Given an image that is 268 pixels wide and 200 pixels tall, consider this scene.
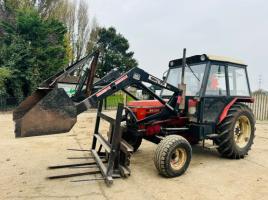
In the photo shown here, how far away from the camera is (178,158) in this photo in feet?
16.3

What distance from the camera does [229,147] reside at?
5.70 meters

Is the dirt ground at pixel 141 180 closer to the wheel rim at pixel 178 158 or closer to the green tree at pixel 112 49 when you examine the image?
the wheel rim at pixel 178 158

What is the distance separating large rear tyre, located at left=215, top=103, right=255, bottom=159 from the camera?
565 cm

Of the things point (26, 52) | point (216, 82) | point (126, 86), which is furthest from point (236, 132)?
point (26, 52)

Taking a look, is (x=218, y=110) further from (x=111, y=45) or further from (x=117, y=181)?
(x=111, y=45)

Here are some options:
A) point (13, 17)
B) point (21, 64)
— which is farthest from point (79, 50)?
point (21, 64)

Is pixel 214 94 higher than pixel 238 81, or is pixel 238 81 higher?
pixel 238 81

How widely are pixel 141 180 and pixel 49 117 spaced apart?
74.5 inches

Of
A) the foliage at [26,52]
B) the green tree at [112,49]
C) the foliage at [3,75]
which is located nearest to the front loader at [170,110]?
the foliage at [3,75]

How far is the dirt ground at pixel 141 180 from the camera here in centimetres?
394

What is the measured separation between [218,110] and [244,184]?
5.88 feet

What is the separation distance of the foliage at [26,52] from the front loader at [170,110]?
1501cm

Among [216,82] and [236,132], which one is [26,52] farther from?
[236,132]

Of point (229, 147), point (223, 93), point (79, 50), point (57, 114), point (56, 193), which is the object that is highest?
point (79, 50)
